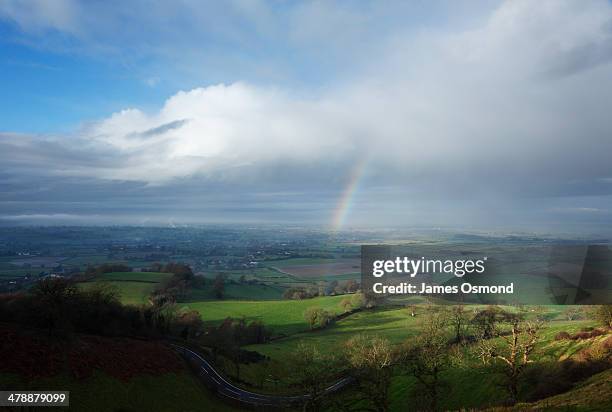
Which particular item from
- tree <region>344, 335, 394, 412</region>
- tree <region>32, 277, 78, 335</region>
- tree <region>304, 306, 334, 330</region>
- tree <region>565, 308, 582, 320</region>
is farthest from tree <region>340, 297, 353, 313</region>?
tree <region>32, 277, 78, 335</region>

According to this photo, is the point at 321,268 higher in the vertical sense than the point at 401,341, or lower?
higher

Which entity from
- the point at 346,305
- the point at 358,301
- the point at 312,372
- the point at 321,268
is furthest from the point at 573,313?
the point at 321,268

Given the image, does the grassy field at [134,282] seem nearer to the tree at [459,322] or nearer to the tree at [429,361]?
the tree at [459,322]

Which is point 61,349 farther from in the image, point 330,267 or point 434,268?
point 330,267

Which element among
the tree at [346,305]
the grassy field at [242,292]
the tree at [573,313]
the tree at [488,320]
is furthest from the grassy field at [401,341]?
the grassy field at [242,292]

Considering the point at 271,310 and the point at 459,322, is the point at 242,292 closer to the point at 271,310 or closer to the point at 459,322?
the point at 271,310

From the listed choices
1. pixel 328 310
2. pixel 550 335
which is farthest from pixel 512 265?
pixel 328 310

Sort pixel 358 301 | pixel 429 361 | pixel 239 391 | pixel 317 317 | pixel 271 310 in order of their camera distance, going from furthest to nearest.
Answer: pixel 358 301, pixel 271 310, pixel 317 317, pixel 239 391, pixel 429 361
